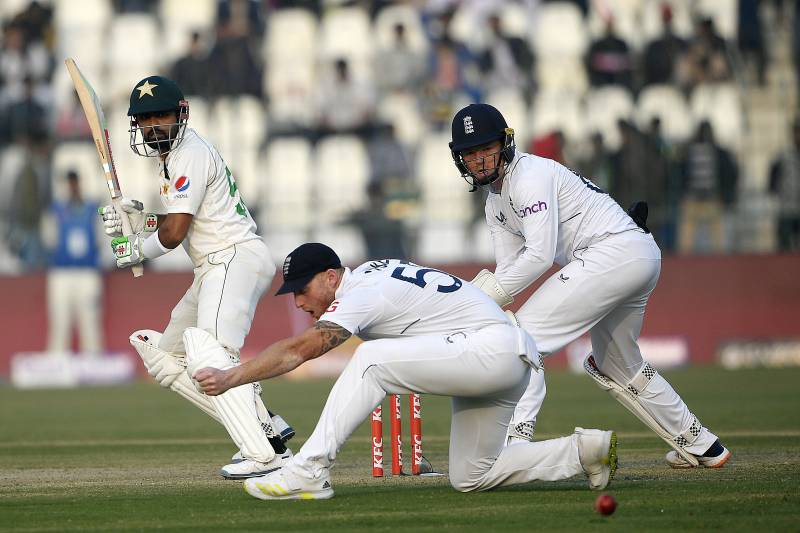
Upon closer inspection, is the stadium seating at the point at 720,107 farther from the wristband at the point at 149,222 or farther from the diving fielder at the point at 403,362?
the diving fielder at the point at 403,362

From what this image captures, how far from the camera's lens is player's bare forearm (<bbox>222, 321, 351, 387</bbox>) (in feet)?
20.7

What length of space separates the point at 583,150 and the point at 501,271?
37.3 feet

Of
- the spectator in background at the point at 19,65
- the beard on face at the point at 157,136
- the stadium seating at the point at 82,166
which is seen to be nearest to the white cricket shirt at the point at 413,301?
the beard on face at the point at 157,136

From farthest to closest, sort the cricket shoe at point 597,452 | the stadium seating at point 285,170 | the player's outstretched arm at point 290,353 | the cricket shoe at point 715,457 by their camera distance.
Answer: the stadium seating at point 285,170 < the cricket shoe at point 715,457 < the cricket shoe at point 597,452 < the player's outstretched arm at point 290,353

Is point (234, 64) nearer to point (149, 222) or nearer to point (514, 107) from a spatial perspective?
point (514, 107)

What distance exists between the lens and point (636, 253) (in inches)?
320

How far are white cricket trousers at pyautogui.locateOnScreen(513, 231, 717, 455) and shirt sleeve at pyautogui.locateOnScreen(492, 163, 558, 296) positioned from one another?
0.67ft

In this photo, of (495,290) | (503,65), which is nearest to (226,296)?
(495,290)

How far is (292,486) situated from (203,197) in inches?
97.0

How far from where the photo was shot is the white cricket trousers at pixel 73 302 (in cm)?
1862

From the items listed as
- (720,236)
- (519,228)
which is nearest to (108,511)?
(519,228)

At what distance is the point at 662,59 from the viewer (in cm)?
2055

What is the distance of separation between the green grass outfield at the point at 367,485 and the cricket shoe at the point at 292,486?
0.06 m

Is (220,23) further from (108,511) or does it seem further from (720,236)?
(108,511)
